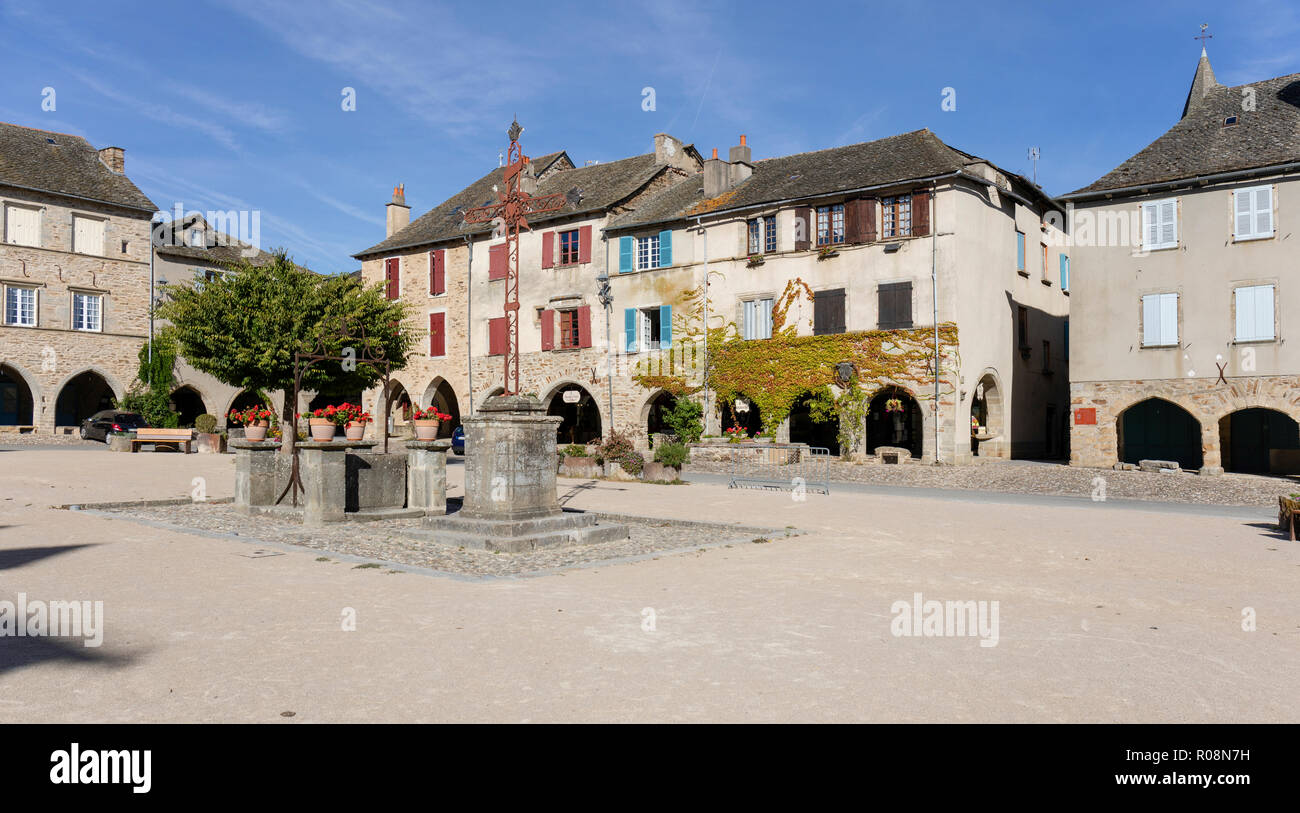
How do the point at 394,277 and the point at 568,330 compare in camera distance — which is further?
the point at 394,277

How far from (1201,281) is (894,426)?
37.0 feet

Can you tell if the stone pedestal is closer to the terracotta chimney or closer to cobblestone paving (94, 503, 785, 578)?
cobblestone paving (94, 503, 785, 578)

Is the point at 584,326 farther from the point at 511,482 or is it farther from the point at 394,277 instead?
the point at 511,482

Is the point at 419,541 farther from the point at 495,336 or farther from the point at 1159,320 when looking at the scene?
the point at 495,336

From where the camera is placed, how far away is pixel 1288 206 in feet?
69.7

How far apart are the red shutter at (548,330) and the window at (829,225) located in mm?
11259

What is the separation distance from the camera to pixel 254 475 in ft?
45.1

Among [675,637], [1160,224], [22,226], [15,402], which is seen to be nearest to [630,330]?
[1160,224]

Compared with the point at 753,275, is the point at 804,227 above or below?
above

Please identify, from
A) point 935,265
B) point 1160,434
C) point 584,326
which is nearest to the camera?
point 935,265

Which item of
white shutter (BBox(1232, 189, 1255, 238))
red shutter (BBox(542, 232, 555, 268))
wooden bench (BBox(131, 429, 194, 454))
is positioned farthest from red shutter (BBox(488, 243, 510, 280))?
white shutter (BBox(1232, 189, 1255, 238))

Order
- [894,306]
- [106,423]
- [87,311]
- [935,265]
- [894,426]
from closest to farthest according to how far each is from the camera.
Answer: [935,265] < [894,306] < [894,426] < [106,423] < [87,311]

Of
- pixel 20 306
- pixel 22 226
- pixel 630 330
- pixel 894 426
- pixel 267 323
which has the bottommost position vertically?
pixel 894 426
